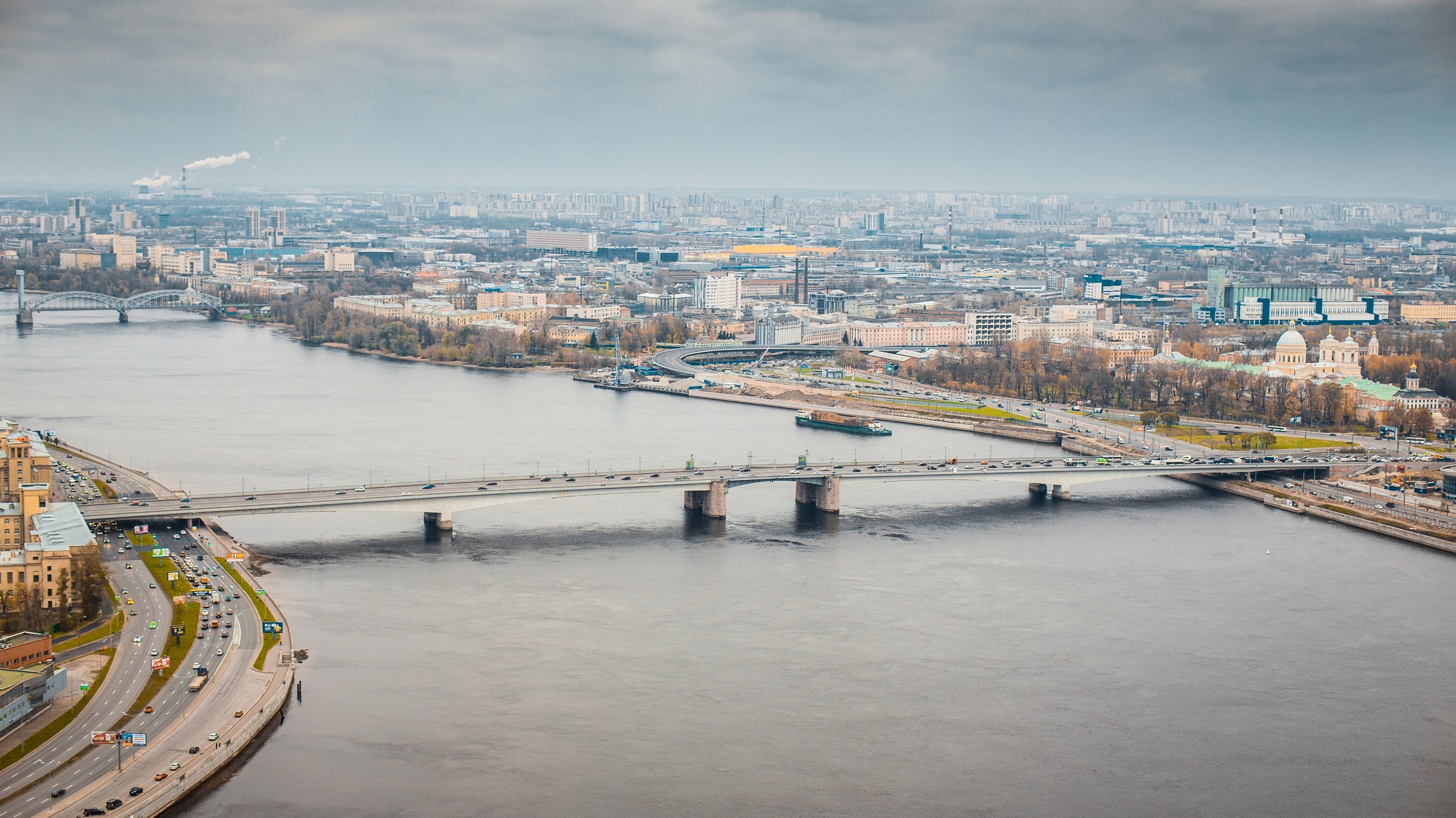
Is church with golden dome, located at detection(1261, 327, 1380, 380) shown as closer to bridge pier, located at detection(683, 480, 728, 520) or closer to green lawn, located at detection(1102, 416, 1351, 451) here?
green lawn, located at detection(1102, 416, 1351, 451)

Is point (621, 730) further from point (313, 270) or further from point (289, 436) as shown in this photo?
point (313, 270)

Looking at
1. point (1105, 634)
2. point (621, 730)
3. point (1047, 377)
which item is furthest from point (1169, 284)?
point (621, 730)

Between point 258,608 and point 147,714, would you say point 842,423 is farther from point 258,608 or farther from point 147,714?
point 147,714

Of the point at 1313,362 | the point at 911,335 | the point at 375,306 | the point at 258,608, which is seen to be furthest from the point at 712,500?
the point at 375,306

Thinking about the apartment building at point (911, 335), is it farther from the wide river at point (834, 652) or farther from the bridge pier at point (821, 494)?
the bridge pier at point (821, 494)

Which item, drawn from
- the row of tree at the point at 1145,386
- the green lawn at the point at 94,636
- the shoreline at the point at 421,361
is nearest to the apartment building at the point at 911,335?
the row of tree at the point at 1145,386

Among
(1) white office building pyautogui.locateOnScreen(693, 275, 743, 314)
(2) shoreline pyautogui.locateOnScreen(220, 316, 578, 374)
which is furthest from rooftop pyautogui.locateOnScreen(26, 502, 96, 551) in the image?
(1) white office building pyautogui.locateOnScreen(693, 275, 743, 314)
